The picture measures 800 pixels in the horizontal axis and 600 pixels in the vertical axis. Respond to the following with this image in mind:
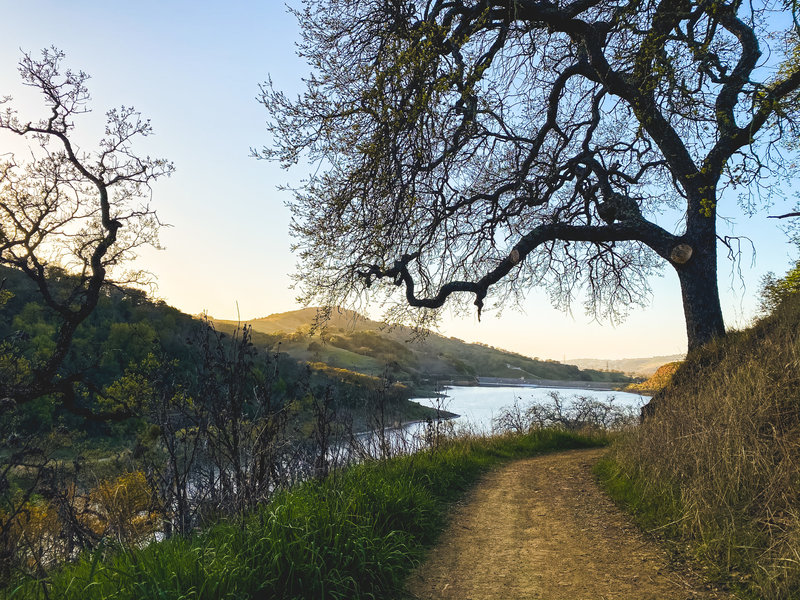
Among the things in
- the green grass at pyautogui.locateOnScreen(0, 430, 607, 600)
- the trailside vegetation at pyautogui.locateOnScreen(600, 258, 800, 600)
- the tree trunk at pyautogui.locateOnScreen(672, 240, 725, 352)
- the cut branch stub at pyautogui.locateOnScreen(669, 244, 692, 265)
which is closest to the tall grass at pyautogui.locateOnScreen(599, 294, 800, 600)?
the trailside vegetation at pyautogui.locateOnScreen(600, 258, 800, 600)

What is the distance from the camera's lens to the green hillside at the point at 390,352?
10.4 meters

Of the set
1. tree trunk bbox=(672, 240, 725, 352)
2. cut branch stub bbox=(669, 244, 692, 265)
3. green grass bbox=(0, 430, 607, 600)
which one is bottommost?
green grass bbox=(0, 430, 607, 600)

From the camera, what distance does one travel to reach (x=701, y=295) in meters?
9.08

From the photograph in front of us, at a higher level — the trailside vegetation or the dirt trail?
the trailside vegetation

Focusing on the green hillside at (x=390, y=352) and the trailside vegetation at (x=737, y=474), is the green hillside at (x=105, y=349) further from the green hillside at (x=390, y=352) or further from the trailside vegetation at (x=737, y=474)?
the trailside vegetation at (x=737, y=474)

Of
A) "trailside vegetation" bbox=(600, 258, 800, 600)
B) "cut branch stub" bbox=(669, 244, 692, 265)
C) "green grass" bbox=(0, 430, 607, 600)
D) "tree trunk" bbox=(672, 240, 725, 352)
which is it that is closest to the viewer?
"green grass" bbox=(0, 430, 607, 600)

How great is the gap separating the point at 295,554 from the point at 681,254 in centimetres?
893

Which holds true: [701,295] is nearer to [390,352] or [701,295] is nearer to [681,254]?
[681,254]

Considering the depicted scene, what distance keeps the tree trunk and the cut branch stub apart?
0.22 ft

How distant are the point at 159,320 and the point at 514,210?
34.1 meters

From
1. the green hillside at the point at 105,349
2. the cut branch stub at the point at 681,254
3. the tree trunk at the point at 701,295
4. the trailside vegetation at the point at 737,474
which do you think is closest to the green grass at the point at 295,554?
the trailside vegetation at the point at 737,474

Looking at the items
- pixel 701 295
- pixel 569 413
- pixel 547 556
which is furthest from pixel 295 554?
pixel 569 413

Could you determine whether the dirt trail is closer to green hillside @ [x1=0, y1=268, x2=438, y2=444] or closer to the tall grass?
the tall grass

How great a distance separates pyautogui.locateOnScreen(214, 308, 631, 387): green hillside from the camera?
411 inches
